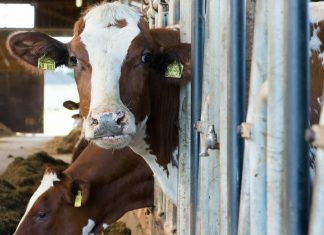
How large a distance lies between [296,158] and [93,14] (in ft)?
7.11

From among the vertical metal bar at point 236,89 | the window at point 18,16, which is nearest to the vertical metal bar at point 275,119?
the vertical metal bar at point 236,89

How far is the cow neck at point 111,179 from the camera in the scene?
13.4 feet

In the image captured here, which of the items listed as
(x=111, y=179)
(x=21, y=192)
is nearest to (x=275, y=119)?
(x=111, y=179)

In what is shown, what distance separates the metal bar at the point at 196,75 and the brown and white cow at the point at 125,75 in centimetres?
31

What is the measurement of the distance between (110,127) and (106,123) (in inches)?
1.2

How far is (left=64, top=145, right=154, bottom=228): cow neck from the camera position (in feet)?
13.4

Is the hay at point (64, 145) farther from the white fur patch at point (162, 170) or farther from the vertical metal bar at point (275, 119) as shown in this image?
the vertical metal bar at point (275, 119)

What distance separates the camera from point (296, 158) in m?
1.32

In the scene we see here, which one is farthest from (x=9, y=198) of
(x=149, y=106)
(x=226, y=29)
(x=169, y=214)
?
(x=226, y=29)

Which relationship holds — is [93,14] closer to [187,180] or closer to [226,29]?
[187,180]

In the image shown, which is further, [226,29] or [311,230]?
[226,29]

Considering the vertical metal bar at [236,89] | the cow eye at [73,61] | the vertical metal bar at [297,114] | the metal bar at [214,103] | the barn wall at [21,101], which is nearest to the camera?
the vertical metal bar at [297,114]

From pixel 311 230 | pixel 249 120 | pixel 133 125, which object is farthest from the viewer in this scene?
pixel 133 125

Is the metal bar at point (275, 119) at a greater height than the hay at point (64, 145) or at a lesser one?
greater
